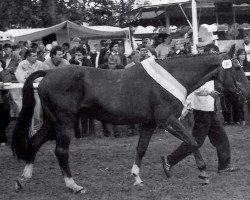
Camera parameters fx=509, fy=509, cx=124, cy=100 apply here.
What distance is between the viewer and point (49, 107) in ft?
22.0

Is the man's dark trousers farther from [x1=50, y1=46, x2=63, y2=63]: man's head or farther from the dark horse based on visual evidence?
[x1=50, y1=46, x2=63, y2=63]: man's head

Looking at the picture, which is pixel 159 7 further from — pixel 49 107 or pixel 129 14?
pixel 49 107

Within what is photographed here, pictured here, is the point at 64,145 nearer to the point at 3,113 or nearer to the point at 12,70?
the point at 3,113

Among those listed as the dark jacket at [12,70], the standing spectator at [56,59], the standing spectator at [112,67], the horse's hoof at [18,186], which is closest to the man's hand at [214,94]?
the horse's hoof at [18,186]

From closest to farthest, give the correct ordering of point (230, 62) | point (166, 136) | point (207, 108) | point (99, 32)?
point (230, 62)
point (207, 108)
point (166, 136)
point (99, 32)

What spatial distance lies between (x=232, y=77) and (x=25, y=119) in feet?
9.33

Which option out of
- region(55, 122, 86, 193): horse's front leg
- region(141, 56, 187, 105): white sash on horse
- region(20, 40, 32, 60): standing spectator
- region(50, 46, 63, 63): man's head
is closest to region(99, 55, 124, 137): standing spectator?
region(50, 46, 63, 63): man's head

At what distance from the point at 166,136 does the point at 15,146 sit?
4665mm

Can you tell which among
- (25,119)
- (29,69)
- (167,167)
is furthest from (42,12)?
(167,167)

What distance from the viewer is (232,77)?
6766mm

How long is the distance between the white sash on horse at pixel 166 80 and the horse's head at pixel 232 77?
543mm

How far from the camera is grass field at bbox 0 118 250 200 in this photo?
20.8 ft

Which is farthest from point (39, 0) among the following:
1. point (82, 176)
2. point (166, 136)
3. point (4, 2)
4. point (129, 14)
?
point (82, 176)

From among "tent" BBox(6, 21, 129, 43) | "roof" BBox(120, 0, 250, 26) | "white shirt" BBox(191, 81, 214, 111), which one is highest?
"roof" BBox(120, 0, 250, 26)
